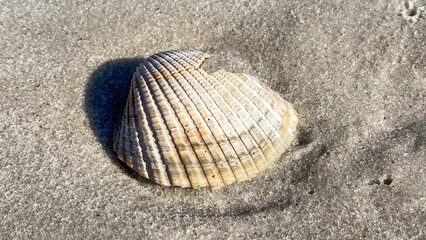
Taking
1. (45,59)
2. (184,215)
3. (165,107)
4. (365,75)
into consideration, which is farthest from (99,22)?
(365,75)

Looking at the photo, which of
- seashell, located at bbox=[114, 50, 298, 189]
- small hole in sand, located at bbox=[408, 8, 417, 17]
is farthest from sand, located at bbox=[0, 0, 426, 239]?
seashell, located at bbox=[114, 50, 298, 189]

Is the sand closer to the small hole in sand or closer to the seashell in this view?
the small hole in sand

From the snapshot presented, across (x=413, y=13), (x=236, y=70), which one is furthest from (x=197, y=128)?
(x=413, y=13)

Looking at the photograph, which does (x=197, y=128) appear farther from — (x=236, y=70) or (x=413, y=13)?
(x=413, y=13)

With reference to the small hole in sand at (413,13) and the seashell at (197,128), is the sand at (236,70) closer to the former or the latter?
the small hole in sand at (413,13)

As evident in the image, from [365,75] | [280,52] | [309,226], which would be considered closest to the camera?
[309,226]

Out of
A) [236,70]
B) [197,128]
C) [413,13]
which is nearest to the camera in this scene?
[197,128]

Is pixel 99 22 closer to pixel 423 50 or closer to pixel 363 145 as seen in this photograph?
pixel 363 145

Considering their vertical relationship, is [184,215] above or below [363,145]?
below
